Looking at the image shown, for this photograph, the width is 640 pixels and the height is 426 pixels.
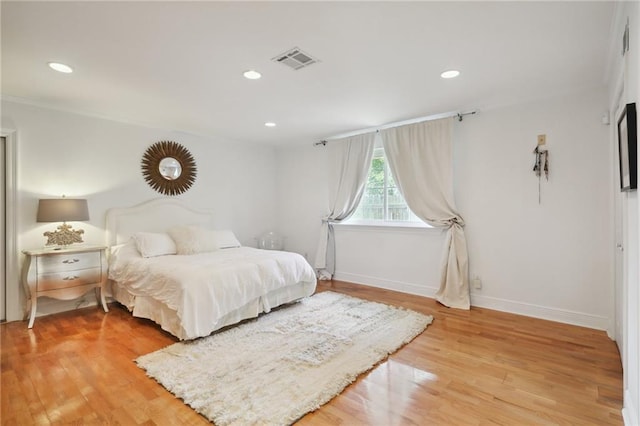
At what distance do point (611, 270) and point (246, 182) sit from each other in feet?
16.3

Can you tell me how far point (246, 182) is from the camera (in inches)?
219

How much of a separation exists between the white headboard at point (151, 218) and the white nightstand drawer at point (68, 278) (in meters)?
0.52

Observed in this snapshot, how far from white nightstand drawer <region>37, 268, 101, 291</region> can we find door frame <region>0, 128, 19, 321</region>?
1.33ft

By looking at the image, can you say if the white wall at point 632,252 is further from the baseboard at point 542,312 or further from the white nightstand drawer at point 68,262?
the white nightstand drawer at point 68,262

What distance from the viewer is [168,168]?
4539 millimetres

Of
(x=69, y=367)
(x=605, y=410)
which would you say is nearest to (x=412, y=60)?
(x=605, y=410)

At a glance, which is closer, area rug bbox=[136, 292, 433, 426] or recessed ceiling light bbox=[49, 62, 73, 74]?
area rug bbox=[136, 292, 433, 426]

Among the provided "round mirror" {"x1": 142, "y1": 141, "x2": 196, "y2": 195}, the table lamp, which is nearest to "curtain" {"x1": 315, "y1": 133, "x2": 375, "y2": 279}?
"round mirror" {"x1": 142, "y1": 141, "x2": 196, "y2": 195}

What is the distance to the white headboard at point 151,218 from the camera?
13.1ft

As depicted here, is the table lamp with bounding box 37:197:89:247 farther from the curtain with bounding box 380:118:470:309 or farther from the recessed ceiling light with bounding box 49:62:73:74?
the curtain with bounding box 380:118:470:309

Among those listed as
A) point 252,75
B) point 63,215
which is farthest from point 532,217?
point 63,215

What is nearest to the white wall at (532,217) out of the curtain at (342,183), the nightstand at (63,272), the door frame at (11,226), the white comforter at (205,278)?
the curtain at (342,183)

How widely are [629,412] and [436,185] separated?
8.88ft

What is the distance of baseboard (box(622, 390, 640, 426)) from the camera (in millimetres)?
1550
